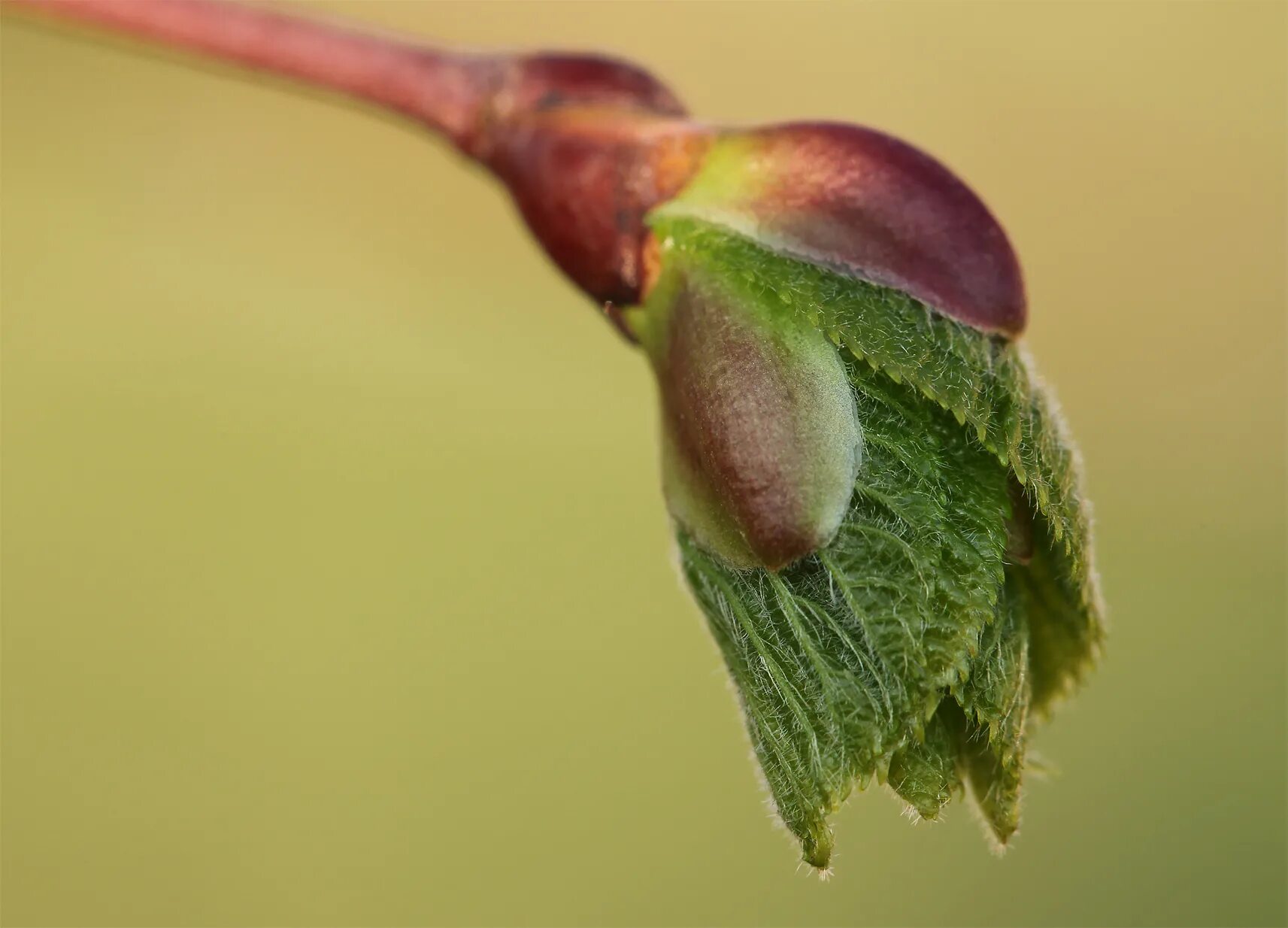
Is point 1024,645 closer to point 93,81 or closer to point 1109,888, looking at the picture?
point 1109,888

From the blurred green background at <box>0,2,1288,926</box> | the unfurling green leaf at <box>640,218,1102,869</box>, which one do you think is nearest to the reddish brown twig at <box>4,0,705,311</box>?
the unfurling green leaf at <box>640,218,1102,869</box>

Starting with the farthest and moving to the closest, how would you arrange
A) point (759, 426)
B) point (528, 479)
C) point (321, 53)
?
point (528, 479) → point (321, 53) → point (759, 426)

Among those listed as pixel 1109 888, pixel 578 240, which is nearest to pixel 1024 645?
pixel 578 240

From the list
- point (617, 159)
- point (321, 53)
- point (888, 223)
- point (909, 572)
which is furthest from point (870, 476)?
point (321, 53)

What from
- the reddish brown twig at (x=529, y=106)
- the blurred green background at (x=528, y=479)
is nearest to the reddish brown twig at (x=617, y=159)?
the reddish brown twig at (x=529, y=106)

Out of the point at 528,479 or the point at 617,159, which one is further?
the point at 528,479

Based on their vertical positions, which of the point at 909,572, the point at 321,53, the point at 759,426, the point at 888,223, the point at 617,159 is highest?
the point at 321,53

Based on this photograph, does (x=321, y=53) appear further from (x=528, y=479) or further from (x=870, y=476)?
(x=528, y=479)
